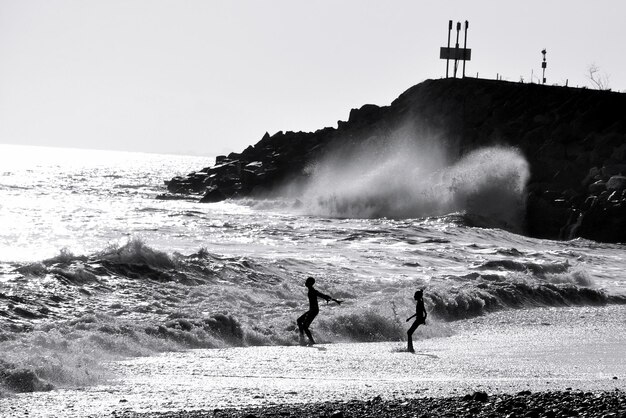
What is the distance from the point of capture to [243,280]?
22.3 m

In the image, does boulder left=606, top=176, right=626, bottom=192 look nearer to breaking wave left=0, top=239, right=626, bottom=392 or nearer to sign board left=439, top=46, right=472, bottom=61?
breaking wave left=0, top=239, right=626, bottom=392

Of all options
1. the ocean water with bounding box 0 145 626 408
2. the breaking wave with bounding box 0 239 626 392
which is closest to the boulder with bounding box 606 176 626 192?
the ocean water with bounding box 0 145 626 408

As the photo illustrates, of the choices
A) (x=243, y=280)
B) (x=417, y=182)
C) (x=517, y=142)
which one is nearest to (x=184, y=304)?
(x=243, y=280)

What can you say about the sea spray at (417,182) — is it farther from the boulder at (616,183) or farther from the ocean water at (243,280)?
the boulder at (616,183)

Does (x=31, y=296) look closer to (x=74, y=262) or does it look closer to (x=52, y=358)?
(x=74, y=262)

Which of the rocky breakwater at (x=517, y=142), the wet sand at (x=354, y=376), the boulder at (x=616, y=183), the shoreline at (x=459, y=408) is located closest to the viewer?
the shoreline at (x=459, y=408)

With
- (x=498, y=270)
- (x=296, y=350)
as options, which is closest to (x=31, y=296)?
(x=296, y=350)

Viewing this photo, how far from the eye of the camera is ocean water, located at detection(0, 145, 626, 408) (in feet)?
47.8

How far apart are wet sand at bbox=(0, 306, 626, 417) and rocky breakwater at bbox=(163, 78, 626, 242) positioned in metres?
27.2

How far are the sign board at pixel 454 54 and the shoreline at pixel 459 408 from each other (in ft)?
177

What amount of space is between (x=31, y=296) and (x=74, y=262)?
12.1 feet

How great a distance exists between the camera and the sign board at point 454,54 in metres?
62.3

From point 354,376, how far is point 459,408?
303 centimetres

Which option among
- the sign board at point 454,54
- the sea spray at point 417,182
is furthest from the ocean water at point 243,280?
the sign board at point 454,54
